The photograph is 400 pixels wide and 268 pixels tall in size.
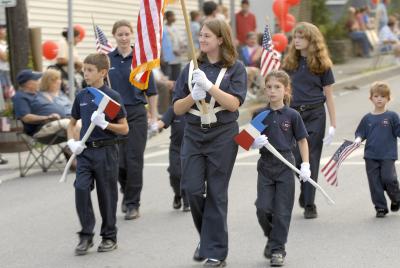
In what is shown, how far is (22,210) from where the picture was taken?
11227 mm

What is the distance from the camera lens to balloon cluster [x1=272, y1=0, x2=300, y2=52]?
2103 cm

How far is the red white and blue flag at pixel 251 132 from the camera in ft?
25.7

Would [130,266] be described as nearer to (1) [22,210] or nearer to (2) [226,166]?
(2) [226,166]

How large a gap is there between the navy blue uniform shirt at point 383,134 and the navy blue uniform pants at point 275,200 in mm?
1992

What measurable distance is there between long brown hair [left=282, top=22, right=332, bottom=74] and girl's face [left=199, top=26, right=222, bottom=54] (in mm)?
2208

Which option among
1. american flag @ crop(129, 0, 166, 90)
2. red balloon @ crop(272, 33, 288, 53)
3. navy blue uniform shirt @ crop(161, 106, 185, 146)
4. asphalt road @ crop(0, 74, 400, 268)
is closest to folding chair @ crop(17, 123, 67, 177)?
asphalt road @ crop(0, 74, 400, 268)

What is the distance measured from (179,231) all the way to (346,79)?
16.8 metres

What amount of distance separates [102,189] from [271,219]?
1.45 m

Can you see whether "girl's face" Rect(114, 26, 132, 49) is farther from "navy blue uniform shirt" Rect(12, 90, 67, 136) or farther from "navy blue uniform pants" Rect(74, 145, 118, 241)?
"navy blue uniform shirt" Rect(12, 90, 67, 136)

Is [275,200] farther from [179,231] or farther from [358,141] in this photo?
[358,141]

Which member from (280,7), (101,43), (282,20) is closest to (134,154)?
(101,43)

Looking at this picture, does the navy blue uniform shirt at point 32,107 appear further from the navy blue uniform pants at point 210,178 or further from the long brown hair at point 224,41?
the long brown hair at point 224,41

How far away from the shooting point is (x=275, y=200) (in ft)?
26.5

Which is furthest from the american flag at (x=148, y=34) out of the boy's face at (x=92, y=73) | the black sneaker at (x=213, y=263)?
the black sneaker at (x=213, y=263)
